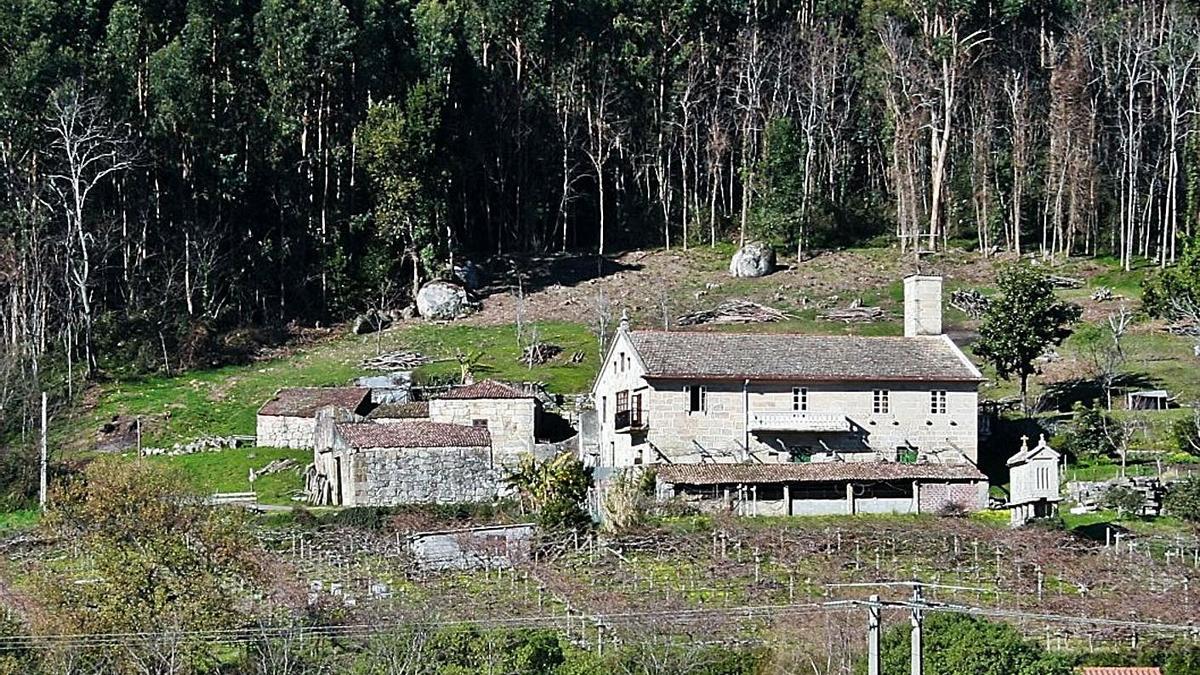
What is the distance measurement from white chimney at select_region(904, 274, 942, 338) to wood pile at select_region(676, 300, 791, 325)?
1278 centimetres

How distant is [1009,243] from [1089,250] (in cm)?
339

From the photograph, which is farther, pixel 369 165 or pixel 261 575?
pixel 369 165

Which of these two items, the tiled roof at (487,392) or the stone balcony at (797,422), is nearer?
the stone balcony at (797,422)

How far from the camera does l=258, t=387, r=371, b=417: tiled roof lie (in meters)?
54.3

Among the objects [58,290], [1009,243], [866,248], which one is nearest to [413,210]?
[58,290]

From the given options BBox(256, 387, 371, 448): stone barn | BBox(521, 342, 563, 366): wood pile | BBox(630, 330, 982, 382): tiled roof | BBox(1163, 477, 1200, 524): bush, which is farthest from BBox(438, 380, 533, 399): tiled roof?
BBox(1163, 477, 1200, 524): bush

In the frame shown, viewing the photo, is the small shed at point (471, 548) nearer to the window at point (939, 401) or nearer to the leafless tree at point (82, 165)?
the window at point (939, 401)

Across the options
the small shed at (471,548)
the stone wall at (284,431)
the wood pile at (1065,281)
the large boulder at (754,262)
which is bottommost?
the small shed at (471,548)

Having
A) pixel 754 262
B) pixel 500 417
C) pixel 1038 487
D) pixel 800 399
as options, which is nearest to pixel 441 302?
pixel 754 262

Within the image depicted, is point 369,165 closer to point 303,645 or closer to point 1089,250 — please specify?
point 1089,250

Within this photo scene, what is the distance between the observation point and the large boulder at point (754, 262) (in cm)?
7519

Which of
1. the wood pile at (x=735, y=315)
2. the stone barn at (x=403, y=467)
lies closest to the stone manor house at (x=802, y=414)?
the stone barn at (x=403, y=467)

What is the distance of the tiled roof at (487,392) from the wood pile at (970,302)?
864 inches

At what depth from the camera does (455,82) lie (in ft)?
261
